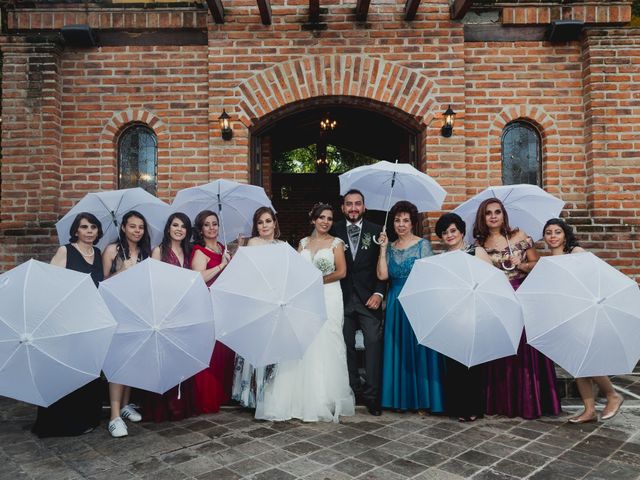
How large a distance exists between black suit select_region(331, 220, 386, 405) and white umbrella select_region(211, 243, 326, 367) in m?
0.75

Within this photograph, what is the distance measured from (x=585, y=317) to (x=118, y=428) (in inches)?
130

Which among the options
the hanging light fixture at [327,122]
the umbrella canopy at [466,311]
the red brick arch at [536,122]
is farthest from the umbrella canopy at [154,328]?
the hanging light fixture at [327,122]

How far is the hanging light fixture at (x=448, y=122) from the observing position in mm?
5355

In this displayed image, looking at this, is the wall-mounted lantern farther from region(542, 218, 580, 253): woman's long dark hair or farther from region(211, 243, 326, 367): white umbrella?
region(542, 218, 580, 253): woman's long dark hair

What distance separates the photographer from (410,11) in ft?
17.5

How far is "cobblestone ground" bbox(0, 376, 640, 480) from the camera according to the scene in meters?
2.78

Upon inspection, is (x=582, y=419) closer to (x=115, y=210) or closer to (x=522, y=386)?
(x=522, y=386)

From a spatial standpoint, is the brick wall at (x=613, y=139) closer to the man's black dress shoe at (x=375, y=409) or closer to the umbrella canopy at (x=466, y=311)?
the umbrella canopy at (x=466, y=311)

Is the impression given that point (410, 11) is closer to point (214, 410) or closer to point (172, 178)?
point (172, 178)

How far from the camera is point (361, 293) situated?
3.93 m

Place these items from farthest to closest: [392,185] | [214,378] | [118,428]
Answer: [392,185], [214,378], [118,428]

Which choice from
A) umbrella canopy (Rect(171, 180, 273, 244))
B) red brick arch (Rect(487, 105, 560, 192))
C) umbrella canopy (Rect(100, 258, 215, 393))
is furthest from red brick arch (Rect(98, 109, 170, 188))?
red brick arch (Rect(487, 105, 560, 192))

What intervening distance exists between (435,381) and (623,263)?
318 cm

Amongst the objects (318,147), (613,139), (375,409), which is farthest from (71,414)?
A: (318,147)
